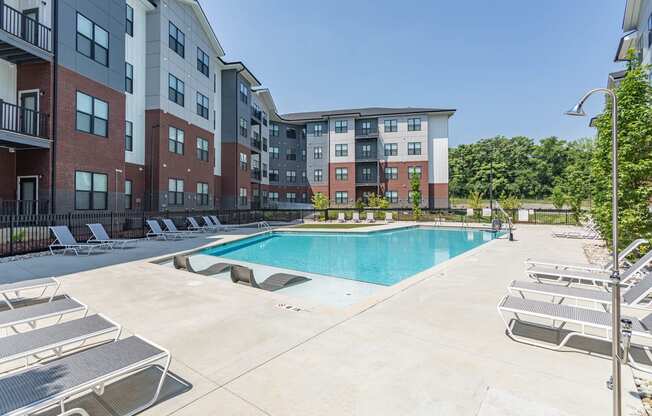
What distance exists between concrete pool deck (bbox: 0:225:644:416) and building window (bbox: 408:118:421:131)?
3528cm

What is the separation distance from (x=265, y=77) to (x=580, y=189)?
34.2 m

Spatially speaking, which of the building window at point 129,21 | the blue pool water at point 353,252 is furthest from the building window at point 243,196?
the building window at point 129,21

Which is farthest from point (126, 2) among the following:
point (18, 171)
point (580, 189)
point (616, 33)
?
point (580, 189)

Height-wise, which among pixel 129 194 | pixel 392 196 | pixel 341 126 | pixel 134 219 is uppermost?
pixel 341 126

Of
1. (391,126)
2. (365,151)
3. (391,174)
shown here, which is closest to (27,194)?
(365,151)

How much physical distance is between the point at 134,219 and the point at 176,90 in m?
9.19

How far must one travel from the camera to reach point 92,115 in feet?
49.9

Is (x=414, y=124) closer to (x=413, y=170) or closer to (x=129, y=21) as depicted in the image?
(x=413, y=170)

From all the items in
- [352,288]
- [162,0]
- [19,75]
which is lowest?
[352,288]

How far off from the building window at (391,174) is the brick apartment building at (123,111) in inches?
303

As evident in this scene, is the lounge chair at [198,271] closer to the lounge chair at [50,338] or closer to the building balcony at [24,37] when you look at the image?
the lounge chair at [50,338]

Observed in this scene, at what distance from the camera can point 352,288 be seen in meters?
7.98

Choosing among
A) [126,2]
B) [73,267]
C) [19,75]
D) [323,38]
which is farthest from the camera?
[323,38]

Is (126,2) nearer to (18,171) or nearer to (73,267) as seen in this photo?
(18,171)
